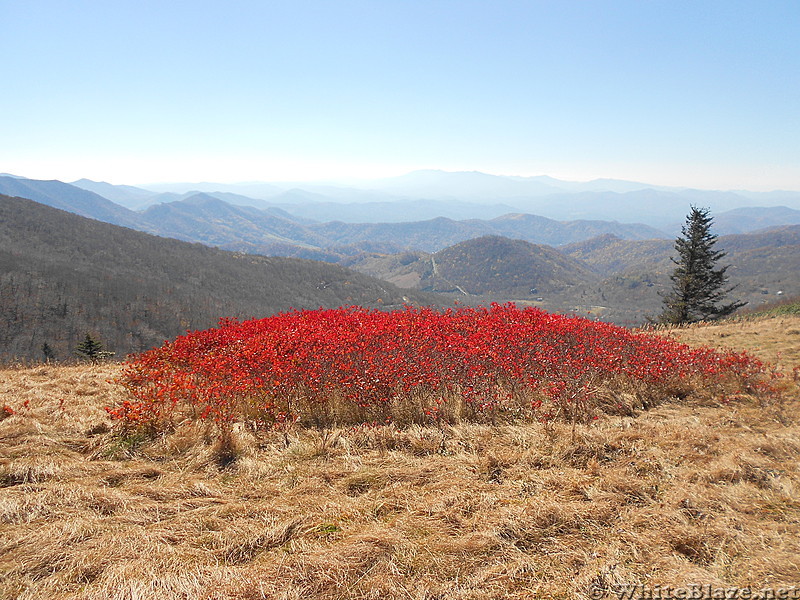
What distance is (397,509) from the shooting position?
4.02m

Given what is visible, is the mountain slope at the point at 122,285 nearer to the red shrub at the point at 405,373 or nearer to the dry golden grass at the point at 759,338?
the red shrub at the point at 405,373

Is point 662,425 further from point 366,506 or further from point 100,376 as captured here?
point 100,376

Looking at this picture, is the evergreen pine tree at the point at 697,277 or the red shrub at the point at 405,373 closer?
the red shrub at the point at 405,373

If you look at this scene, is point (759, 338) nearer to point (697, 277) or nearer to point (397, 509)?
point (397, 509)

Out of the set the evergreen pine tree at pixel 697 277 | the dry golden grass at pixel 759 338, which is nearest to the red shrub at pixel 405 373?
the dry golden grass at pixel 759 338

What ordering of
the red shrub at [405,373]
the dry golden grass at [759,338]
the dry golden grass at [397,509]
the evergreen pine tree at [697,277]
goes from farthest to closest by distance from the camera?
1. the evergreen pine tree at [697,277]
2. the dry golden grass at [759,338]
3. the red shrub at [405,373]
4. the dry golden grass at [397,509]

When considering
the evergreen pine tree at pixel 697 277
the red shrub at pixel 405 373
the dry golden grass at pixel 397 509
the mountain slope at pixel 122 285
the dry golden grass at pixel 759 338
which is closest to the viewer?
the dry golden grass at pixel 397 509

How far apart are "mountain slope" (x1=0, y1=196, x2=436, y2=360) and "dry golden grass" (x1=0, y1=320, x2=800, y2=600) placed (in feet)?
100.0

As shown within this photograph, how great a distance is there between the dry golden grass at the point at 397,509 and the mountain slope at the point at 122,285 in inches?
1200

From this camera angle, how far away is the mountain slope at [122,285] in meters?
50.6

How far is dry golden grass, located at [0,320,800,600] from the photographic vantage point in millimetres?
2961

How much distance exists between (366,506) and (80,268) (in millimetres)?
85134

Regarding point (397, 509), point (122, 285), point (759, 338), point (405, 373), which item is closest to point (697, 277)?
point (759, 338)

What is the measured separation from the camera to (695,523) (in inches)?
140
